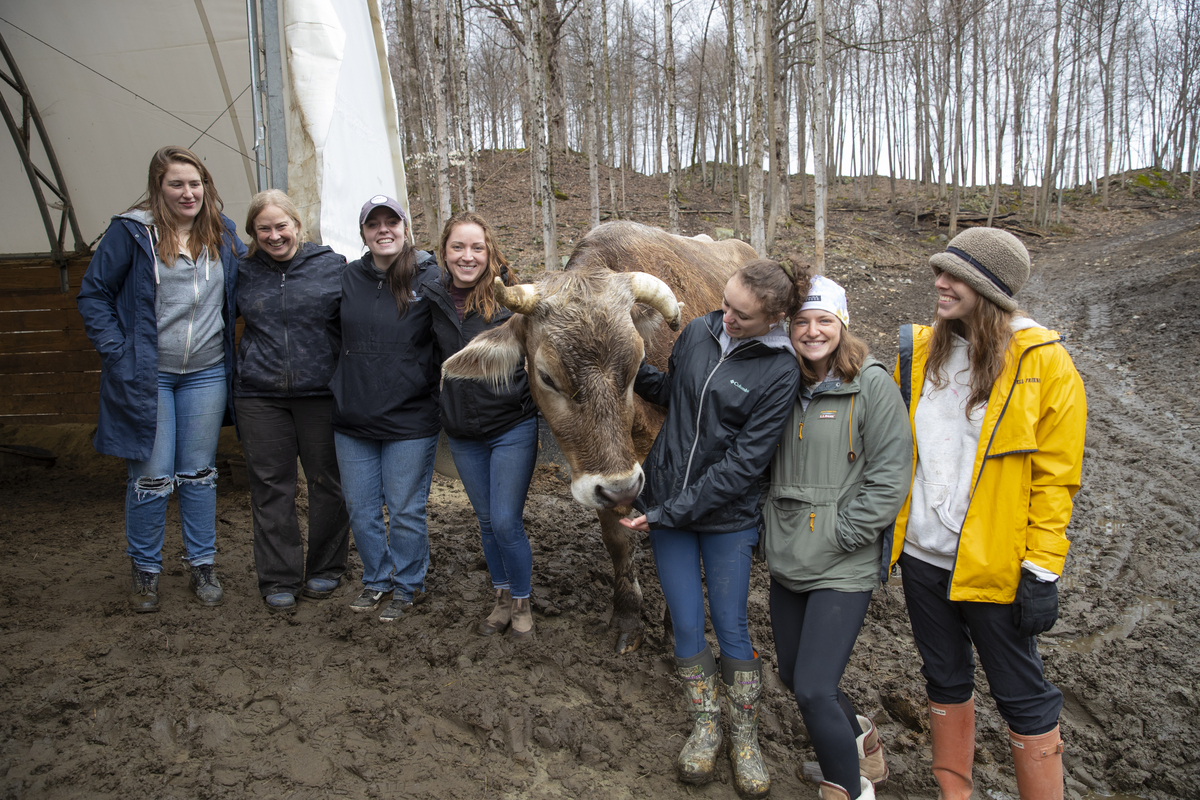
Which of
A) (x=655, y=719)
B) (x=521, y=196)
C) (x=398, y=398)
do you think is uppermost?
(x=521, y=196)

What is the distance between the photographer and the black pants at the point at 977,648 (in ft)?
7.88

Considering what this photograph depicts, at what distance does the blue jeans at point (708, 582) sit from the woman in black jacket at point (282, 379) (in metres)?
2.38

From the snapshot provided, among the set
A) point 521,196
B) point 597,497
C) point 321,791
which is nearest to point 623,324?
point 597,497

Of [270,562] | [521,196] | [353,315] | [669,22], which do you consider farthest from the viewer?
[521,196]

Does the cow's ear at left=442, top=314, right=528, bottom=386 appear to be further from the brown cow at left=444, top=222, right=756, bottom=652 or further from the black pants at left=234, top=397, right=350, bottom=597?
the black pants at left=234, top=397, right=350, bottom=597

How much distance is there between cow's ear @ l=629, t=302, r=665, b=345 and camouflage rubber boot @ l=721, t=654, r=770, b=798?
183 cm

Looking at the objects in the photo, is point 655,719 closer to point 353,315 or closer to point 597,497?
point 597,497

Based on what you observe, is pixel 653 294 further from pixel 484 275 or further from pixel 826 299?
pixel 826 299

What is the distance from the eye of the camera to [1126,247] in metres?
20.6

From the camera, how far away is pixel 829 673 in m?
2.48

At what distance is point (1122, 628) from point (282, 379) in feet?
17.4

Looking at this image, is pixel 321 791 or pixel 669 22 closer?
pixel 321 791

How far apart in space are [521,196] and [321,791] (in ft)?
77.9

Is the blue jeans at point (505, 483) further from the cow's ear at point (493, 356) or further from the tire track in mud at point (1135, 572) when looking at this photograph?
the tire track in mud at point (1135, 572)
